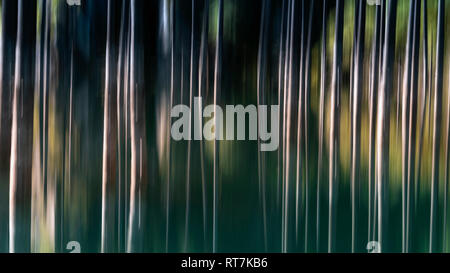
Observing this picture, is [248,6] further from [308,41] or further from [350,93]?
[350,93]

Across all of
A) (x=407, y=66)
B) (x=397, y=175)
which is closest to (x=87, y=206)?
(x=397, y=175)

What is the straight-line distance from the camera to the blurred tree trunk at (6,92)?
1.06 metres

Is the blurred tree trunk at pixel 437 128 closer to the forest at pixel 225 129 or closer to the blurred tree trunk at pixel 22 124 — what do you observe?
the forest at pixel 225 129

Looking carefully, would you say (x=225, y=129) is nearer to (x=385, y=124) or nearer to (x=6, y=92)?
(x=385, y=124)

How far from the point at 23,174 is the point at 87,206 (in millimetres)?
188

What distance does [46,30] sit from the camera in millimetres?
1086

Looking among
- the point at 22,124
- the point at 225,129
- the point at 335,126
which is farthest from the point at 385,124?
the point at 22,124

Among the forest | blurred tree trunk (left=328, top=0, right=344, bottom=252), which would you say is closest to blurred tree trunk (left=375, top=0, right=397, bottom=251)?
the forest

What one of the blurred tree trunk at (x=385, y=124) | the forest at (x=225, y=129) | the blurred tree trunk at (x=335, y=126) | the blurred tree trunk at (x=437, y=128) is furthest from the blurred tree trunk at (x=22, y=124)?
the blurred tree trunk at (x=437, y=128)

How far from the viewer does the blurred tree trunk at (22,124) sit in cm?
108

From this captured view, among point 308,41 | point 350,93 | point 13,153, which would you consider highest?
point 308,41

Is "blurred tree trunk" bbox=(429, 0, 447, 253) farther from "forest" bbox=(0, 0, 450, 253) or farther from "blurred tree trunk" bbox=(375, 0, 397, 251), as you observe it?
"blurred tree trunk" bbox=(375, 0, 397, 251)

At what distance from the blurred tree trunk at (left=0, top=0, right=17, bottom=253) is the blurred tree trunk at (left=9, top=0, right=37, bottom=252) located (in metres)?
0.01

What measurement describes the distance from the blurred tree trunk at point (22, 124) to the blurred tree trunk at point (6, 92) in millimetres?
12
